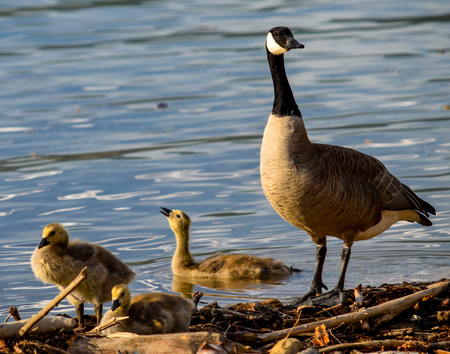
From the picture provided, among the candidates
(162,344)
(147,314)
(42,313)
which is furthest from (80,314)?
(42,313)

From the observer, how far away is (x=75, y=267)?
22.6 ft

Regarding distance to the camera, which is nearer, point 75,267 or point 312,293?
point 75,267

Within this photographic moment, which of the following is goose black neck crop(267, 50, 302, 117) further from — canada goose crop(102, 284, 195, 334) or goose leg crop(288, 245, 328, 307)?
canada goose crop(102, 284, 195, 334)

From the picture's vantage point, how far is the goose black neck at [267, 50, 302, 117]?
23.9ft

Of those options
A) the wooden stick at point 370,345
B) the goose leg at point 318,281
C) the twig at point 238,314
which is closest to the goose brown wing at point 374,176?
the goose leg at point 318,281

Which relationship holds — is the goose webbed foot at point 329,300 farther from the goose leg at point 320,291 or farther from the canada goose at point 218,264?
the canada goose at point 218,264

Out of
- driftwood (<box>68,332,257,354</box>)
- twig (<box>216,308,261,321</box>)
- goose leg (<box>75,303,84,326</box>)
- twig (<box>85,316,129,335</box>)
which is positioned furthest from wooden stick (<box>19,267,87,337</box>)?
twig (<box>216,308,261,321</box>)

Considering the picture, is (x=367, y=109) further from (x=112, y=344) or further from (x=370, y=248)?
(x=112, y=344)

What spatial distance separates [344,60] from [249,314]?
16.1 m

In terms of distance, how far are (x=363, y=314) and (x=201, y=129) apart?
966 centimetres

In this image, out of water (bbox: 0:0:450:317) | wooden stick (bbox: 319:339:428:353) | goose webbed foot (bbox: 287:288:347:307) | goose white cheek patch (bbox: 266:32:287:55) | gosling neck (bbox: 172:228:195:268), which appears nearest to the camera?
wooden stick (bbox: 319:339:428:353)

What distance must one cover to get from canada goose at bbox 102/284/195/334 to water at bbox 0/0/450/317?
2.06 meters

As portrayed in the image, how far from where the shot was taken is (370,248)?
375 inches

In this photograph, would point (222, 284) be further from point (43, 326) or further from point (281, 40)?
point (43, 326)
